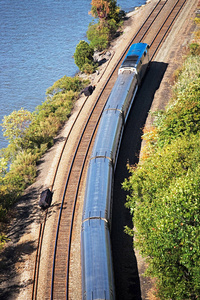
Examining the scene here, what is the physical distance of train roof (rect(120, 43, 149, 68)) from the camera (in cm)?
3413

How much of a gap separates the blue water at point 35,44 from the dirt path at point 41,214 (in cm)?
1788

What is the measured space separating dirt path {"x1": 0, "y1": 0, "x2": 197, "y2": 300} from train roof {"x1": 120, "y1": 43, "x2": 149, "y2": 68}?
13.9 feet

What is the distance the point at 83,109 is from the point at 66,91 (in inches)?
330

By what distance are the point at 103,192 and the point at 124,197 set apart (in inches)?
155

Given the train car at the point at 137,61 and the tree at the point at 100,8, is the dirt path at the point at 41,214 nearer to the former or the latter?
the train car at the point at 137,61

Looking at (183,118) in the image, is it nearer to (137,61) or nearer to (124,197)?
(124,197)

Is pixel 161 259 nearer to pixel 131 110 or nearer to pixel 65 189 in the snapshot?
pixel 65 189

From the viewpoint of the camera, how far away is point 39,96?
55.3m

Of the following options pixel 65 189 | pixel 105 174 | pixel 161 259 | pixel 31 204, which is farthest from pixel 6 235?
pixel 161 259

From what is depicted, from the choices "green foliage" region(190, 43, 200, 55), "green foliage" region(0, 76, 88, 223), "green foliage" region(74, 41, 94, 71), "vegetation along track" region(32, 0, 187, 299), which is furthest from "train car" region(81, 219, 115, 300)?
"green foliage" region(74, 41, 94, 71)

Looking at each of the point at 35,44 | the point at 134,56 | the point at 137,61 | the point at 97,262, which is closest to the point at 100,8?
the point at 35,44

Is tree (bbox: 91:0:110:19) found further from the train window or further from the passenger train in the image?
the train window

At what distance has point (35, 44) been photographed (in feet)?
245

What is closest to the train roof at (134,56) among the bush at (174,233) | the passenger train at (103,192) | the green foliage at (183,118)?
the passenger train at (103,192)
